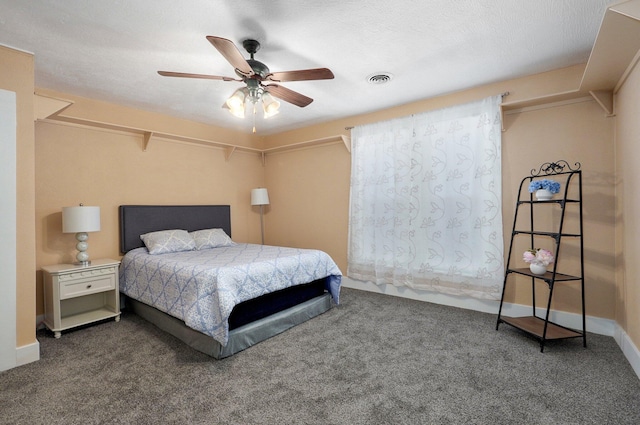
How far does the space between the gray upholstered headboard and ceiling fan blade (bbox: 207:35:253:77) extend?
2453mm

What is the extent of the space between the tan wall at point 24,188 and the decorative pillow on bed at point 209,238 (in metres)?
1.64

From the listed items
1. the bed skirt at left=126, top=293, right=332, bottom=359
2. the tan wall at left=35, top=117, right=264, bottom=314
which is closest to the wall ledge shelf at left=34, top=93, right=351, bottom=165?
the tan wall at left=35, top=117, right=264, bottom=314

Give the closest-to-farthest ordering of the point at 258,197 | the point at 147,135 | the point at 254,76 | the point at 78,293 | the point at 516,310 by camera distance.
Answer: the point at 254,76
the point at 78,293
the point at 516,310
the point at 147,135
the point at 258,197

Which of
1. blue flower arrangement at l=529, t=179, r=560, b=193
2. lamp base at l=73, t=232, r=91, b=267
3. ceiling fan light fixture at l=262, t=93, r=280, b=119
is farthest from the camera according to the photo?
lamp base at l=73, t=232, r=91, b=267

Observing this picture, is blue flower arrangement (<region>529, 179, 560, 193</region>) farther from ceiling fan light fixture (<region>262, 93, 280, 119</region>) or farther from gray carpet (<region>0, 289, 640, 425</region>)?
ceiling fan light fixture (<region>262, 93, 280, 119</region>)

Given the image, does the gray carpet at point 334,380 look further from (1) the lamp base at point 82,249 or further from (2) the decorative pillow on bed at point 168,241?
(2) the decorative pillow on bed at point 168,241

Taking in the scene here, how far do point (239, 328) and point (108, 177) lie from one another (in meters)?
2.52

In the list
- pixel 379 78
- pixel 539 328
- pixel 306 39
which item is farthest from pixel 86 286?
pixel 539 328

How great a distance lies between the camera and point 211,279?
228 centimetres

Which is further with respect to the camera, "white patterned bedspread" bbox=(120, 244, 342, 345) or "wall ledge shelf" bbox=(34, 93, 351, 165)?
"wall ledge shelf" bbox=(34, 93, 351, 165)

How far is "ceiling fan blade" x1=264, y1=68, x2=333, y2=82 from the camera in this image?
2006 mm

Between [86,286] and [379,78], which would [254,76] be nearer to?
[379,78]

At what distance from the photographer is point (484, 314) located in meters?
3.09

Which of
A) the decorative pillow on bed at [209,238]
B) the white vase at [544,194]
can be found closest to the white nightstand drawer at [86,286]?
the decorative pillow on bed at [209,238]
